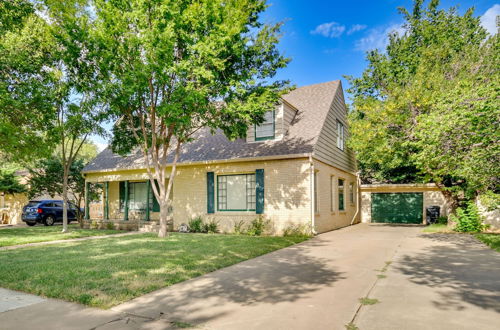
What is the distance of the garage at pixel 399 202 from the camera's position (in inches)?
751

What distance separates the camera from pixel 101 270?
20.7ft

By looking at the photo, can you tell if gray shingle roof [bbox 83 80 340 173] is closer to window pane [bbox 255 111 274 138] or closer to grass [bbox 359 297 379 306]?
window pane [bbox 255 111 274 138]

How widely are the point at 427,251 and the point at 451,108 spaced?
398cm

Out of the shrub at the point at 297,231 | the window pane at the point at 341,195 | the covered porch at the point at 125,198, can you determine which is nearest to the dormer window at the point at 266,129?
the shrub at the point at 297,231

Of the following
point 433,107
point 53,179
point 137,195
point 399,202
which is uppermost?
point 433,107

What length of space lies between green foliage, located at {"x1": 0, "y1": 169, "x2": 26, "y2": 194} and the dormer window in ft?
56.7

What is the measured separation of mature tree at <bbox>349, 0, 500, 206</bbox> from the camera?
7938 mm

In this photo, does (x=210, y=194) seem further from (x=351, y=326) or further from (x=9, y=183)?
(x=9, y=183)

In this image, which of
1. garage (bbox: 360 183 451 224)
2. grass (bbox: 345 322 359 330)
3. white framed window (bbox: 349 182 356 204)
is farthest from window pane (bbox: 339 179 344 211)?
grass (bbox: 345 322 359 330)

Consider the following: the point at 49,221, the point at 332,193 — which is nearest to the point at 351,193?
the point at 332,193

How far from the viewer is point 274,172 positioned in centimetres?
1304

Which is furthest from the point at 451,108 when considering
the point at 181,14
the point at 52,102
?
the point at 52,102

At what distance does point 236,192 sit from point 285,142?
10.5ft

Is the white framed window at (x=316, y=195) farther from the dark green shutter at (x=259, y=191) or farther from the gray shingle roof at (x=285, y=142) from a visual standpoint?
the dark green shutter at (x=259, y=191)
